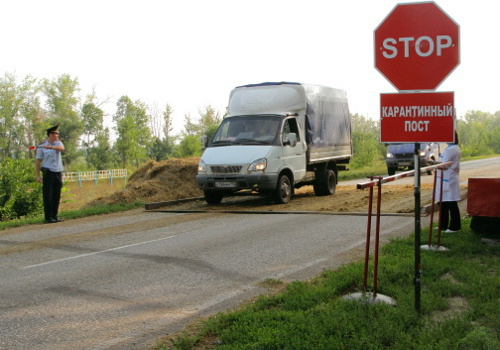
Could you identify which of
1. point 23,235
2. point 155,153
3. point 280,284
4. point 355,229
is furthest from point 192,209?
point 155,153

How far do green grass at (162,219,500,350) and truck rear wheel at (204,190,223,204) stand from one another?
364 inches

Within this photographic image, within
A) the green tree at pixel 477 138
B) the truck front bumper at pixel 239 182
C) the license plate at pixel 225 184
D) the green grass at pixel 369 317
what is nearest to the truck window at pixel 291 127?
the truck front bumper at pixel 239 182

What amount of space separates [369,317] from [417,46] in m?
2.42

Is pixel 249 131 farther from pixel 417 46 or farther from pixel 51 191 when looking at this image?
pixel 417 46

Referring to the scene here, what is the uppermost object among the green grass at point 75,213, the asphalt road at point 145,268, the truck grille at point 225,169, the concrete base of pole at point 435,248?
the truck grille at point 225,169

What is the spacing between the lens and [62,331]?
15.9 ft

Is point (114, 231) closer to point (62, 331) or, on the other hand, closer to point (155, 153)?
point (62, 331)

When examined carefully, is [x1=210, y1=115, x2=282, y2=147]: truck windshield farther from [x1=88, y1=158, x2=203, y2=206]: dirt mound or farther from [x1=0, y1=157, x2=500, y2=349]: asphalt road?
[x1=88, y1=158, x2=203, y2=206]: dirt mound

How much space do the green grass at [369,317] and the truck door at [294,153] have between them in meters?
8.70

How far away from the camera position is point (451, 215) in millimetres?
9148

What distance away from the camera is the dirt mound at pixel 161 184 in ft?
59.7

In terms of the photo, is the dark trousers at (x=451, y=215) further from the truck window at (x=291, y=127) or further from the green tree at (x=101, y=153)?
the green tree at (x=101, y=153)

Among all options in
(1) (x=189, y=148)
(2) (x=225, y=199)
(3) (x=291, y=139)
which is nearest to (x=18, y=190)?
(2) (x=225, y=199)

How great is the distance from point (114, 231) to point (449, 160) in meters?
6.47
